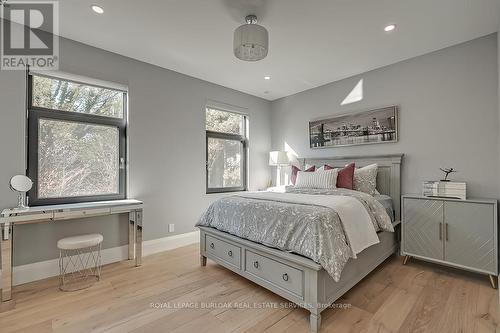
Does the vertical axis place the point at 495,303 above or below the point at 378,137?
below

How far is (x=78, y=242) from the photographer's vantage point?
7.63ft

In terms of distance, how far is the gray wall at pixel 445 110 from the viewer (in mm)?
2506

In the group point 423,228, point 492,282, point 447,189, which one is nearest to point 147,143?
point 423,228

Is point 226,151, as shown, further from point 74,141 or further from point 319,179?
point 74,141

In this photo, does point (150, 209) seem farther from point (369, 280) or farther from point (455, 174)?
point (455, 174)

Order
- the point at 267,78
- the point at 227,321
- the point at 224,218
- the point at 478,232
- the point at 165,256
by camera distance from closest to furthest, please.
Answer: the point at 227,321
the point at 478,232
the point at 224,218
the point at 165,256
the point at 267,78

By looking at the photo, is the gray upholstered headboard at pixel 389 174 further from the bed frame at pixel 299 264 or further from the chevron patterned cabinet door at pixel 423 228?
the chevron patterned cabinet door at pixel 423 228

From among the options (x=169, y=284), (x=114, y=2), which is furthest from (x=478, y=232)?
(x=114, y=2)

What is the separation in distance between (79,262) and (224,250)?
1668 millimetres

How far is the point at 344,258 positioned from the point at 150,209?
8.18 feet

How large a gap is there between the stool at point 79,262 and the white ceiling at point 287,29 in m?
2.16

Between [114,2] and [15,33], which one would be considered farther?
[15,33]

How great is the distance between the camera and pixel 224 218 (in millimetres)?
2506

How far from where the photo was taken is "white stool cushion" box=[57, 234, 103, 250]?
2.28m
